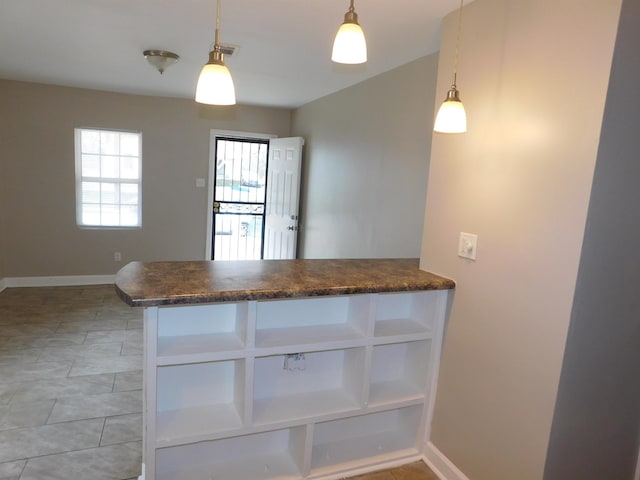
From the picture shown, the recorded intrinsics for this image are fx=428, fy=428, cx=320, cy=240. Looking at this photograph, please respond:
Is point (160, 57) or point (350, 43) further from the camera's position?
point (160, 57)

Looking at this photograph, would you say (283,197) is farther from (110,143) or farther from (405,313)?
(405,313)

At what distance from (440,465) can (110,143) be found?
480cm

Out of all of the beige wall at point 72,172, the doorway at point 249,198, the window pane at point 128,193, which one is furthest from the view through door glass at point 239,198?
the window pane at point 128,193

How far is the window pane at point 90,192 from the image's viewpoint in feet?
16.5

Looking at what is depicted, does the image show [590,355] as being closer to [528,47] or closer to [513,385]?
[513,385]

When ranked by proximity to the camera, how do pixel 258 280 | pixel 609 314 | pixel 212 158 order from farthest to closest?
pixel 212 158 < pixel 258 280 < pixel 609 314

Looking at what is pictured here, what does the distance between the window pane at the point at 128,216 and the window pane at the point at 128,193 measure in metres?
0.07

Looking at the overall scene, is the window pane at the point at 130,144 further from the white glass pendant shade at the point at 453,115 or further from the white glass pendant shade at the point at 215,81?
the white glass pendant shade at the point at 453,115

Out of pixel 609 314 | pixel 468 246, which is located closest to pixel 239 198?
pixel 468 246

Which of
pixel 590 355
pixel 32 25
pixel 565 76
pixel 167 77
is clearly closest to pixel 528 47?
pixel 565 76

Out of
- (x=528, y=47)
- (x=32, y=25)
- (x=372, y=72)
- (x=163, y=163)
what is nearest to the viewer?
(x=528, y=47)

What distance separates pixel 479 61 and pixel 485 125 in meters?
0.30

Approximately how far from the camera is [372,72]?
10.9 feet

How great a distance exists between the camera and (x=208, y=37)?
270cm
